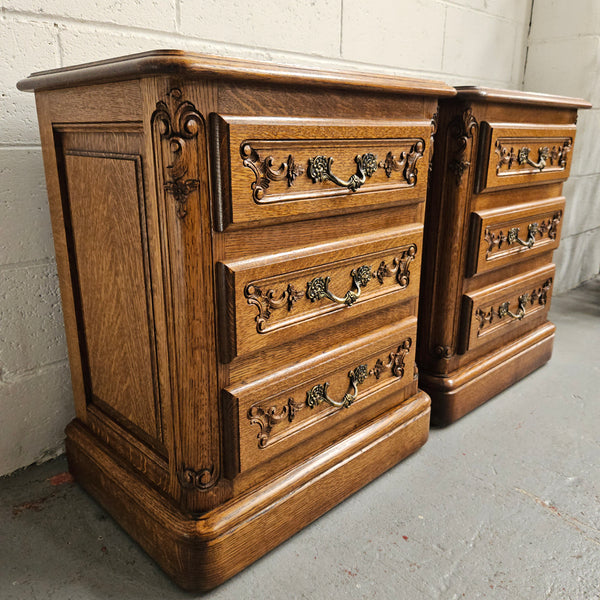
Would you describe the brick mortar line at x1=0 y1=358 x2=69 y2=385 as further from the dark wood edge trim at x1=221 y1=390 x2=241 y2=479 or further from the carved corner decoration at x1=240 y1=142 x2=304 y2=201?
the carved corner decoration at x1=240 y1=142 x2=304 y2=201

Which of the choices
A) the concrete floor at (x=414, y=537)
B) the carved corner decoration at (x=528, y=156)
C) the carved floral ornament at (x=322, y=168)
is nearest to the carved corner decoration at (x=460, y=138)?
the carved corner decoration at (x=528, y=156)

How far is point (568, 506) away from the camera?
114 centimetres

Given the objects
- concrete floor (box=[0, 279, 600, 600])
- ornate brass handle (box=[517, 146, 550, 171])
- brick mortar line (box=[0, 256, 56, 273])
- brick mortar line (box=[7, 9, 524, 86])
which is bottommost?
concrete floor (box=[0, 279, 600, 600])

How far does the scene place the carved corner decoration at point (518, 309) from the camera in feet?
4.83

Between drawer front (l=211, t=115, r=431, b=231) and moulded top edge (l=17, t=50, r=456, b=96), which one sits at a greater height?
moulded top edge (l=17, t=50, r=456, b=96)

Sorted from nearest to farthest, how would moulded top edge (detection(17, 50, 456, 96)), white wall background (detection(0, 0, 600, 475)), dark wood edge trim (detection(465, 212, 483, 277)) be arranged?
1. moulded top edge (detection(17, 50, 456, 96))
2. white wall background (detection(0, 0, 600, 475))
3. dark wood edge trim (detection(465, 212, 483, 277))

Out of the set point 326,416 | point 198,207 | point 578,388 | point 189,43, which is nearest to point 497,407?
point 578,388

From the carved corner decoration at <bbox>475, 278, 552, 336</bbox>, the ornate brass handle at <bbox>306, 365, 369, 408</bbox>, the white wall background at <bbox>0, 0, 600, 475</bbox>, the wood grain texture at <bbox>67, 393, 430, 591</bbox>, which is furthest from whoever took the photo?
the carved corner decoration at <bbox>475, 278, 552, 336</bbox>

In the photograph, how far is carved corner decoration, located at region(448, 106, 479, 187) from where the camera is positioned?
4.08 ft

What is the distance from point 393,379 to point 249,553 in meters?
0.48

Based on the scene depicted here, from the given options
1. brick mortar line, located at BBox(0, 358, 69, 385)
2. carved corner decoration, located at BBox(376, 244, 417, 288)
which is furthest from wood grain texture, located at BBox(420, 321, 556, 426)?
brick mortar line, located at BBox(0, 358, 69, 385)

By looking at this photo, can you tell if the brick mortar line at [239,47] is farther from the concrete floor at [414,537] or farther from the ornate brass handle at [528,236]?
the concrete floor at [414,537]

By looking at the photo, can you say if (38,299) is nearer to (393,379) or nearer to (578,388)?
(393,379)

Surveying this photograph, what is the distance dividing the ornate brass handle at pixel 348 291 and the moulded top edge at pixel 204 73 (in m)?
0.32
